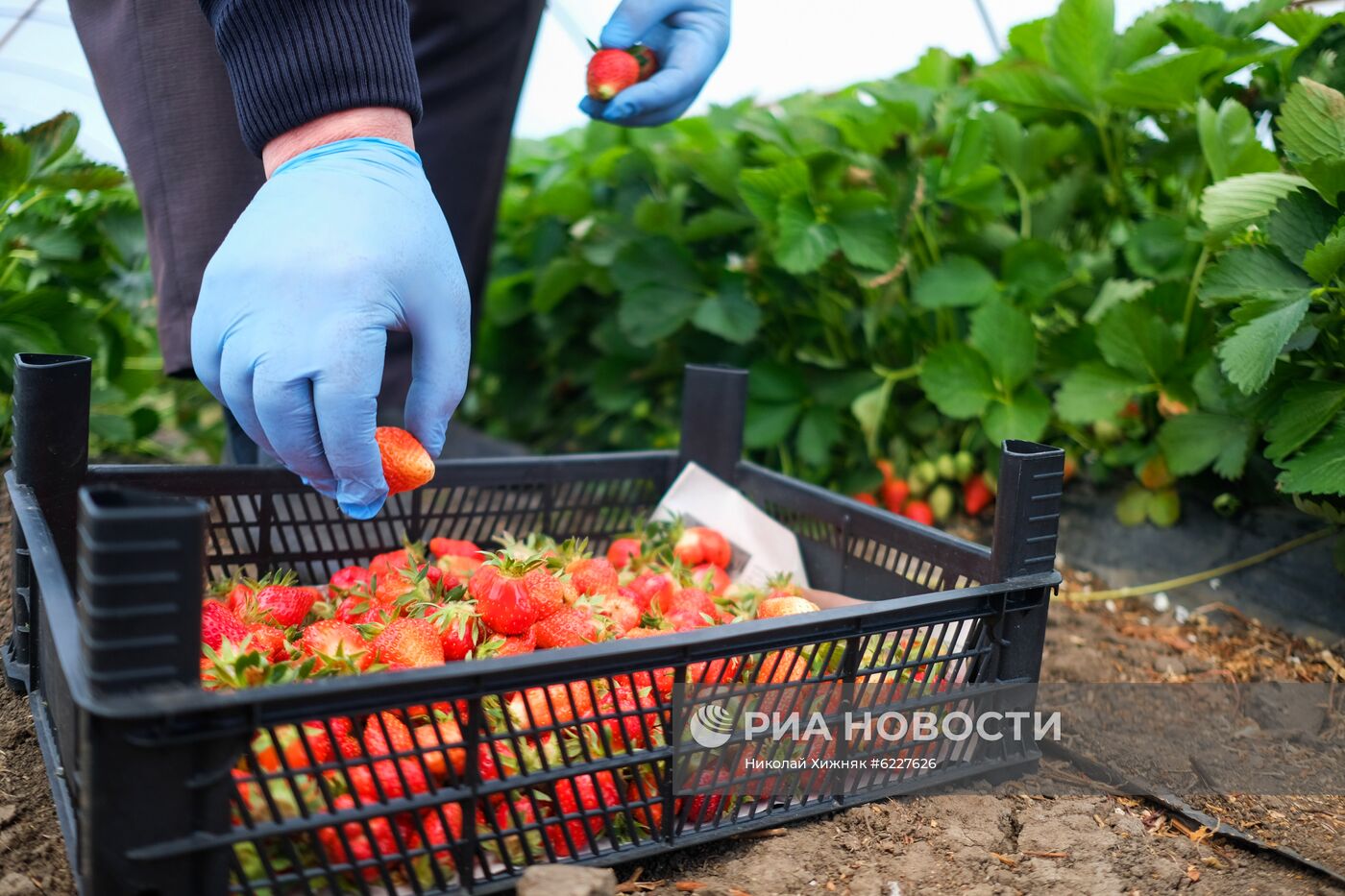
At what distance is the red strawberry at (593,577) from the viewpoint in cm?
125

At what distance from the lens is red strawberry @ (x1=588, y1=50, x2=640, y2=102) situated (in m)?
1.52

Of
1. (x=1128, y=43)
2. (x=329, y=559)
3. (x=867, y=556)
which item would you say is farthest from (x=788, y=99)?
(x=329, y=559)

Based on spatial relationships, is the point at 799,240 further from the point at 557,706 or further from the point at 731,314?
the point at 557,706

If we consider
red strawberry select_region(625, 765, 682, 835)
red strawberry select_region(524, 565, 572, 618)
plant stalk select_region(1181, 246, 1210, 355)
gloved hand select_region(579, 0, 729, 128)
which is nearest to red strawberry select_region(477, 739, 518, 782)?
red strawberry select_region(625, 765, 682, 835)

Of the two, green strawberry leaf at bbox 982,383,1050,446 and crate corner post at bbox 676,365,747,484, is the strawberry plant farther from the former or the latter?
green strawberry leaf at bbox 982,383,1050,446

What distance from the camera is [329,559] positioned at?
4.63ft

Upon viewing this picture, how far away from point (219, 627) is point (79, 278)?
1.12 meters

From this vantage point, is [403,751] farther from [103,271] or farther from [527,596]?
[103,271]

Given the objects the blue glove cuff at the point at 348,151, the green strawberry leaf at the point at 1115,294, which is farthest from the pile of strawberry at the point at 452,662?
the green strawberry leaf at the point at 1115,294

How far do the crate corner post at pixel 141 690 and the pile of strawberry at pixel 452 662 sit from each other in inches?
1.8

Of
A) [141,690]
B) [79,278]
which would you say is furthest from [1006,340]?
[79,278]

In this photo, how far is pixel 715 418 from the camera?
1.61 metres

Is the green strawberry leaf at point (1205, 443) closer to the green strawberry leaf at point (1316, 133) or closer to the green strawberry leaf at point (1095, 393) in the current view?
the green strawberry leaf at point (1095, 393)

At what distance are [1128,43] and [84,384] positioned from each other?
5.43 feet
